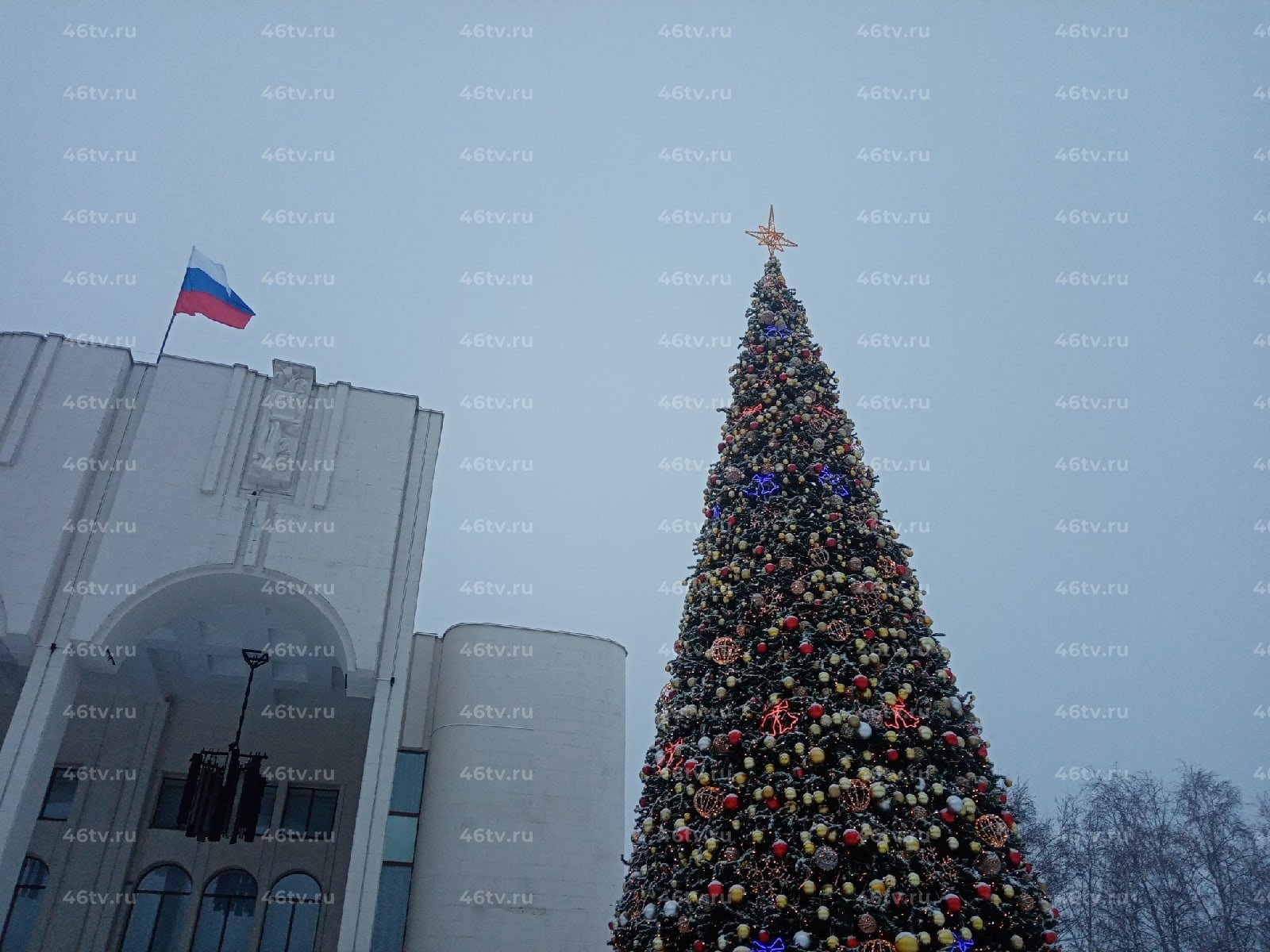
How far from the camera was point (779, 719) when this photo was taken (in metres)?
6.66

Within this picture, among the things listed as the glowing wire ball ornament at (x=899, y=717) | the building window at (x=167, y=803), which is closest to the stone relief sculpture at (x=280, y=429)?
the building window at (x=167, y=803)

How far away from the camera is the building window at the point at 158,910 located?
14586 mm

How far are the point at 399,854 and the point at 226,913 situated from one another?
3569 millimetres

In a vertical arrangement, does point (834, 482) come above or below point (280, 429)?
below

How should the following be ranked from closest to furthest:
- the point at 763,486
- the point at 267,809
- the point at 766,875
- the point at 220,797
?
1. the point at 766,875
2. the point at 763,486
3. the point at 220,797
4. the point at 267,809

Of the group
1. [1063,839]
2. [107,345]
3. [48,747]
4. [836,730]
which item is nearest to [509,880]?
[48,747]

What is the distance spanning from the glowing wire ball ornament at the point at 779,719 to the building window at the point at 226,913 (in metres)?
13.6

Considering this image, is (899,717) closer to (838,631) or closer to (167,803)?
(838,631)

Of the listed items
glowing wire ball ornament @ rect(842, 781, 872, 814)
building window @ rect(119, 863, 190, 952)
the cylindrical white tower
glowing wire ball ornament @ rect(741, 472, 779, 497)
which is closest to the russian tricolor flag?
the cylindrical white tower

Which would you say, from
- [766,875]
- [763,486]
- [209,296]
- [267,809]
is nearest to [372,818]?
[267,809]

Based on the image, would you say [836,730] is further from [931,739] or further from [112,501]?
[112,501]

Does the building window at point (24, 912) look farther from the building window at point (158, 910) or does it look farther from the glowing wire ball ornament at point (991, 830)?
the glowing wire ball ornament at point (991, 830)

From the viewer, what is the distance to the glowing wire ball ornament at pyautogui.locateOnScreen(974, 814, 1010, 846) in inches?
241

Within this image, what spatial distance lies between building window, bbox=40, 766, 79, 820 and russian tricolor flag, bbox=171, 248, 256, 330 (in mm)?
9493
